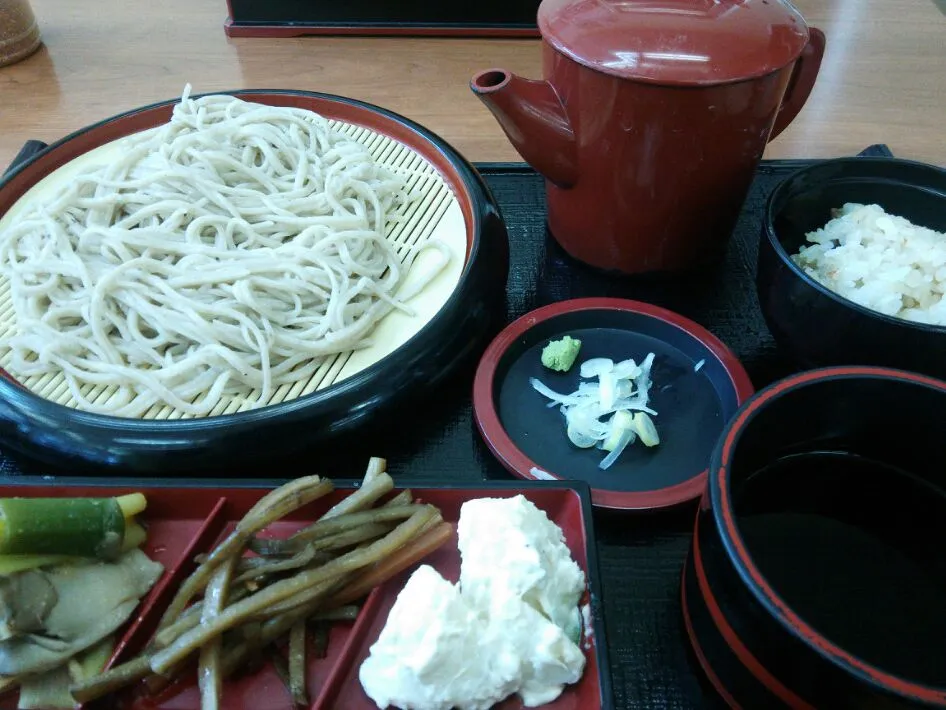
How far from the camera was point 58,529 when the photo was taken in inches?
29.6

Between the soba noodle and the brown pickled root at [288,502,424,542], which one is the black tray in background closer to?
the brown pickled root at [288,502,424,542]

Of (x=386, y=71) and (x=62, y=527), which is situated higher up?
(x=62, y=527)

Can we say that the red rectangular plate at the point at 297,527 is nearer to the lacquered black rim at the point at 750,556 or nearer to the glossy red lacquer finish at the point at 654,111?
the lacquered black rim at the point at 750,556

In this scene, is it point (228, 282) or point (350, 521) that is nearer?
point (350, 521)

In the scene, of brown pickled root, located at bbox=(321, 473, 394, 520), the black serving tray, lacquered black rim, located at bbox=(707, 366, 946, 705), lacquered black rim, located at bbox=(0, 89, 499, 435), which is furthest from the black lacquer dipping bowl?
the black serving tray

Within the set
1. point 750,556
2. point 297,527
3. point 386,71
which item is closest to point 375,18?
point 386,71

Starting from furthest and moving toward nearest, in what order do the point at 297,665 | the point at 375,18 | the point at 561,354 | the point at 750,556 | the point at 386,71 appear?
the point at 375,18 → the point at 386,71 → the point at 561,354 → the point at 297,665 → the point at 750,556

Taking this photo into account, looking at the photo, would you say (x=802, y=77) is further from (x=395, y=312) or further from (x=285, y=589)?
(x=285, y=589)

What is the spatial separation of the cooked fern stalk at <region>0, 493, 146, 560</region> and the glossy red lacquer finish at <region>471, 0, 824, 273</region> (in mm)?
783

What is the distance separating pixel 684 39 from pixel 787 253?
349 millimetres

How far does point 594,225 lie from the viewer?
4.04 ft

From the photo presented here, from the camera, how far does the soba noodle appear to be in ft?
3.40

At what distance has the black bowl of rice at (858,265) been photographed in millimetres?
917

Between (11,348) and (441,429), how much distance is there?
2.16ft
